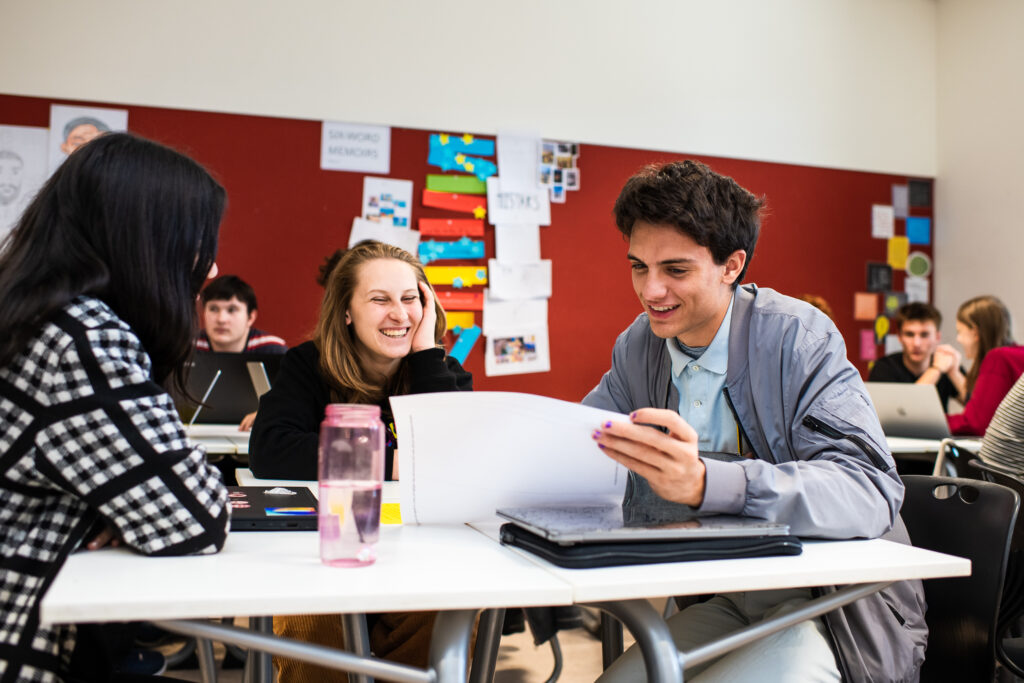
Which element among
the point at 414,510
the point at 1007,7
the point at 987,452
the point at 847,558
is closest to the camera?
the point at 847,558

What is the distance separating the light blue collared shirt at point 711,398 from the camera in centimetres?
149

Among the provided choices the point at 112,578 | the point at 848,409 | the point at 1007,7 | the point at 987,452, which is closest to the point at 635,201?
the point at 848,409

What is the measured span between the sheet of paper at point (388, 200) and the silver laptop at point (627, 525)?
3.12 metres

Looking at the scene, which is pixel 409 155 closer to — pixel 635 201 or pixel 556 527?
pixel 635 201

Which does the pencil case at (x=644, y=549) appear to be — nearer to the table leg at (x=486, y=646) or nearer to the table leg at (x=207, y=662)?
the table leg at (x=486, y=646)

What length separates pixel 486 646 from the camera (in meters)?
1.38

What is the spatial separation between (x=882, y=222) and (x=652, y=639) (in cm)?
463

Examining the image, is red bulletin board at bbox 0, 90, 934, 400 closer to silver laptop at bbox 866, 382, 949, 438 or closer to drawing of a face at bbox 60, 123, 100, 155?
drawing of a face at bbox 60, 123, 100, 155

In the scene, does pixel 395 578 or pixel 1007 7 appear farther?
pixel 1007 7

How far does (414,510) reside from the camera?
1.21m

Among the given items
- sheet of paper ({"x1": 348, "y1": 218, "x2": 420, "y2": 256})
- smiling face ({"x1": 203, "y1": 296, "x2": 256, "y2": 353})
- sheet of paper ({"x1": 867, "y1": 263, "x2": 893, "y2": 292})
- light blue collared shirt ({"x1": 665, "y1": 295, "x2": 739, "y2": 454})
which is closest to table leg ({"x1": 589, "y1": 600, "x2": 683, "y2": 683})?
light blue collared shirt ({"x1": 665, "y1": 295, "x2": 739, "y2": 454})

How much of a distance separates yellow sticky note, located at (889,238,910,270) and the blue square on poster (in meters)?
0.05

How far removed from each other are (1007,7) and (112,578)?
17.0ft

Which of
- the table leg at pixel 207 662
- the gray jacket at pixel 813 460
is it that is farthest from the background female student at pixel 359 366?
the gray jacket at pixel 813 460
